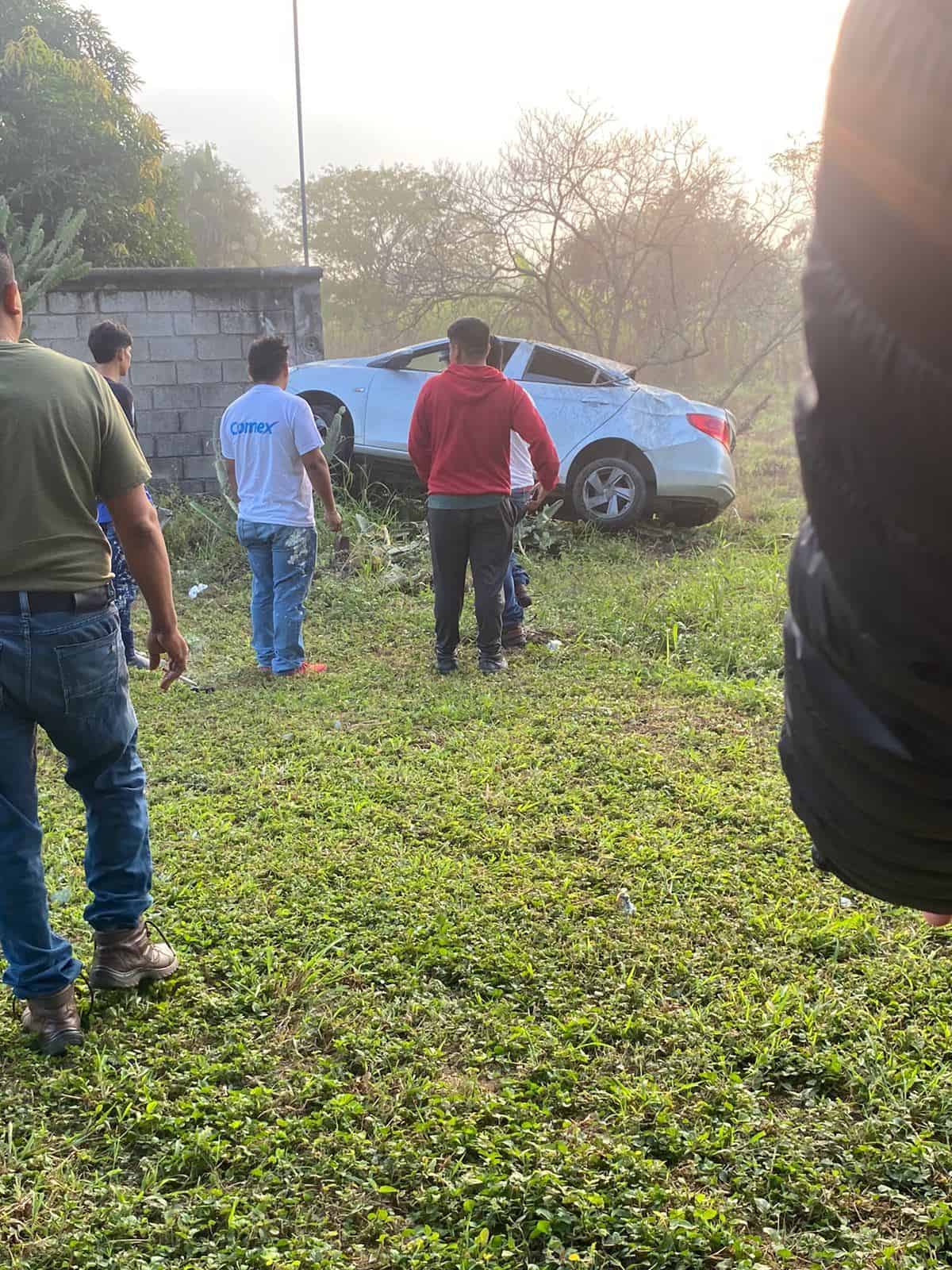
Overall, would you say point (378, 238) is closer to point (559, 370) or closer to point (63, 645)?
point (559, 370)

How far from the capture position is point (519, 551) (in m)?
9.05

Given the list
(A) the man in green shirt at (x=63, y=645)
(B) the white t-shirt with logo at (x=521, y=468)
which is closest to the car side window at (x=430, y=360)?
(B) the white t-shirt with logo at (x=521, y=468)

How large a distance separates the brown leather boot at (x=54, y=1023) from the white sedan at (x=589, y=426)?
7542mm

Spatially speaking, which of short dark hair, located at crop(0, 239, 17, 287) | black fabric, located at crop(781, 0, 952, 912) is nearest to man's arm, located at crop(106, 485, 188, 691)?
short dark hair, located at crop(0, 239, 17, 287)

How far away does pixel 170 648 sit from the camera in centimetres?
313

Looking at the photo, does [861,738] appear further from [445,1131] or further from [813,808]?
[445,1131]

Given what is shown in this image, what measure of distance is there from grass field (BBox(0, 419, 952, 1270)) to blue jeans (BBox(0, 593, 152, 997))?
1.08ft

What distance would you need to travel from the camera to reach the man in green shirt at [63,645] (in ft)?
8.71

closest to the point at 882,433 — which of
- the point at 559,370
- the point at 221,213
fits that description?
the point at 559,370

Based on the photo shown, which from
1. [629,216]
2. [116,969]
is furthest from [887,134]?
[629,216]

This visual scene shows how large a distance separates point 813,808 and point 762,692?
177 inches

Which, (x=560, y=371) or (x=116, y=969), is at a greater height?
(x=560, y=371)

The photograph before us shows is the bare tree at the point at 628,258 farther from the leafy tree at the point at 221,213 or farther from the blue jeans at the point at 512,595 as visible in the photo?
the leafy tree at the point at 221,213

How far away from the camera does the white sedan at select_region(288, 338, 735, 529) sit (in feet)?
31.6
